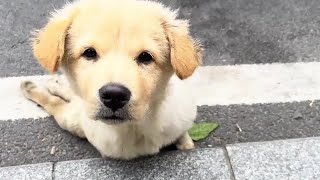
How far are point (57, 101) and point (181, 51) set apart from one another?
1057 millimetres

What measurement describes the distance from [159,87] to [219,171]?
1.92 feet

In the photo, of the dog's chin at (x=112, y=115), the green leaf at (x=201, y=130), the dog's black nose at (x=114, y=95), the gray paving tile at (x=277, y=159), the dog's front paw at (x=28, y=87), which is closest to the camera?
the dog's black nose at (x=114, y=95)

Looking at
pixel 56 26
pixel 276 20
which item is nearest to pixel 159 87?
pixel 56 26

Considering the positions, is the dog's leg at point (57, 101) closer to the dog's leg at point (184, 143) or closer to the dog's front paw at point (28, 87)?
the dog's front paw at point (28, 87)

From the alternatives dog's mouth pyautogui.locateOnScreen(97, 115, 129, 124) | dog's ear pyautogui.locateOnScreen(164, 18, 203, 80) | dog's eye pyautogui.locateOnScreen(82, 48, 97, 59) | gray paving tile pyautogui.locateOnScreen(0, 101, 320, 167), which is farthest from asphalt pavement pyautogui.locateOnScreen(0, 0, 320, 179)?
dog's eye pyautogui.locateOnScreen(82, 48, 97, 59)

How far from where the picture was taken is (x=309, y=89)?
3730 millimetres

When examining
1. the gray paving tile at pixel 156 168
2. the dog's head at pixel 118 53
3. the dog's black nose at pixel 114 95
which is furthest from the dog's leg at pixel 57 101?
the dog's black nose at pixel 114 95

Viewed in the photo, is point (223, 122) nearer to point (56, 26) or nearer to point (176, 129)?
point (176, 129)

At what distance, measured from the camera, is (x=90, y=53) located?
106 inches

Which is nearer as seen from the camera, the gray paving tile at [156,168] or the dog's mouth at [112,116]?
the dog's mouth at [112,116]

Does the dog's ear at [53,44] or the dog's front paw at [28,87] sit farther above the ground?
the dog's ear at [53,44]

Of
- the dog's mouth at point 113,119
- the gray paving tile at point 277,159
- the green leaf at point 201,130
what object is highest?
the dog's mouth at point 113,119

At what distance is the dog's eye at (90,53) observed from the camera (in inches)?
105

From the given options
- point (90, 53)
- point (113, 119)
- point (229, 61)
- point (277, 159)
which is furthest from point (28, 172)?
point (229, 61)
